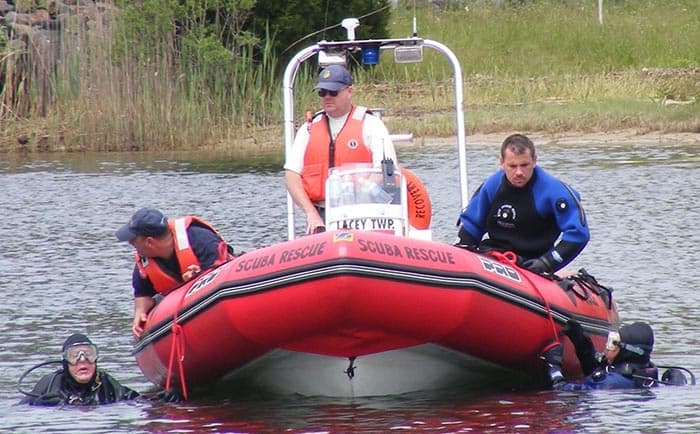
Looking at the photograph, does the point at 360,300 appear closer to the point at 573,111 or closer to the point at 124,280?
the point at 124,280

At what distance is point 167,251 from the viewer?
789 centimetres

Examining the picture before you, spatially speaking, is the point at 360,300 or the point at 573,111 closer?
the point at 360,300

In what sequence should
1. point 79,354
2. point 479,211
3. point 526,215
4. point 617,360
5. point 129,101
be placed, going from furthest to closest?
1. point 129,101
2. point 479,211
3. point 526,215
4. point 617,360
5. point 79,354

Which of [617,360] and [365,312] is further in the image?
[617,360]

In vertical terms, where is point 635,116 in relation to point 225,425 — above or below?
above

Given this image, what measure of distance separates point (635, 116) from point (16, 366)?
12905 millimetres

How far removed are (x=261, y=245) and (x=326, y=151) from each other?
4.60 metres

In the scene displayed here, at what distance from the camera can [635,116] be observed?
20500mm

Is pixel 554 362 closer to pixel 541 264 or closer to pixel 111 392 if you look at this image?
pixel 541 264

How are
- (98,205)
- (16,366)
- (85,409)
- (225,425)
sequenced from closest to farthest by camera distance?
(225,425) → (85,409) → (16,366) → (98,205)

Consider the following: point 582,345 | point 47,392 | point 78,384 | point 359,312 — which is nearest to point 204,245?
point 78,384

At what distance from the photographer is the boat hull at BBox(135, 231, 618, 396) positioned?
22.4 feet

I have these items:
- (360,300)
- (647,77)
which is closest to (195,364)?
(360,300)

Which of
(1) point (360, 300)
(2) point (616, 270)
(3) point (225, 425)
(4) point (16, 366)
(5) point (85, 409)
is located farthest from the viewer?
(2) point (616, 270)
